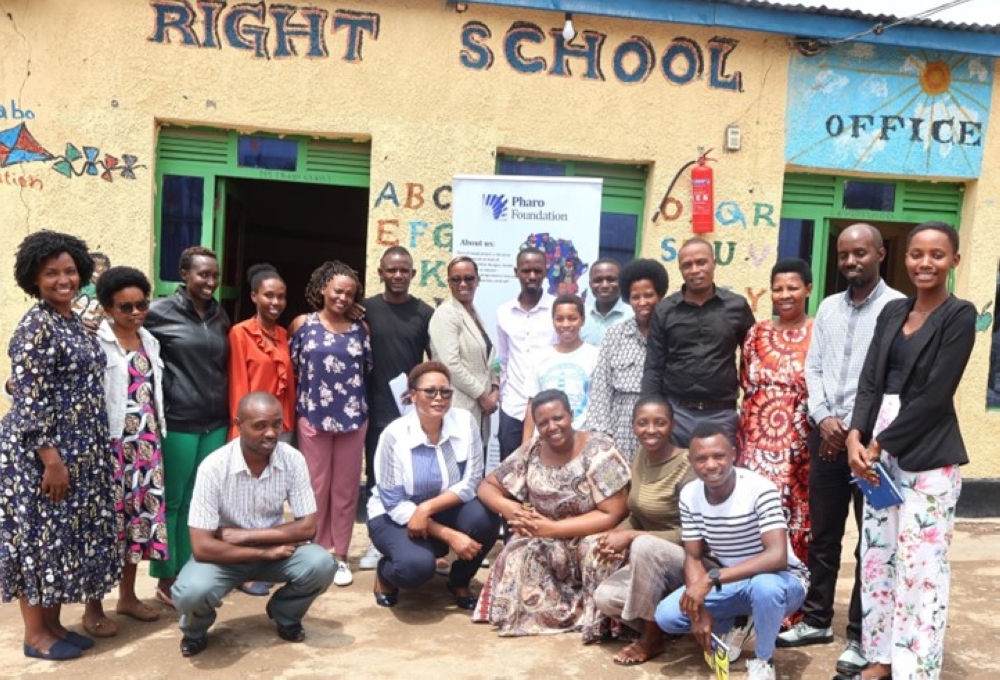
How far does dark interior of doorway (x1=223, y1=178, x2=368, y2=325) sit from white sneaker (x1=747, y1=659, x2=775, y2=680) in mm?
7394

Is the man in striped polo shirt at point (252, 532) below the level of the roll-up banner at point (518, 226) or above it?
below

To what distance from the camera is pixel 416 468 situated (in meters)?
4.44

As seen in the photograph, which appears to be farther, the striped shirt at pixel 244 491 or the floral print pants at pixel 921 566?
the striped shirt at pixel 244 491

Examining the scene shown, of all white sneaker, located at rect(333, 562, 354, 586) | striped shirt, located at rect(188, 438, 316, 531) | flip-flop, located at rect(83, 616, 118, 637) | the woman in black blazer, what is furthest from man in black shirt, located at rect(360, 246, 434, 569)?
the woman in black blazer

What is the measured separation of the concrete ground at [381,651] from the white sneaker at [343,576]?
173 millimetres

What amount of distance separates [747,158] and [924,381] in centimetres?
389

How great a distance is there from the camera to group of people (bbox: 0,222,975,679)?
350 centimetres

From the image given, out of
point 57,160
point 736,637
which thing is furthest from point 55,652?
point 57,160

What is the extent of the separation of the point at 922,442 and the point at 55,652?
357cm

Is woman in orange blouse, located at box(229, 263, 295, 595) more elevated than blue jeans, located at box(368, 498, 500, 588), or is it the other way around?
woman in orange blouse, located at box(229, 263, 295, 595)

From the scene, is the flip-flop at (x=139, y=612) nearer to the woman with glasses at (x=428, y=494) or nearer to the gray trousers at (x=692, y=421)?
the woman with glasses at (x=428, y=494)

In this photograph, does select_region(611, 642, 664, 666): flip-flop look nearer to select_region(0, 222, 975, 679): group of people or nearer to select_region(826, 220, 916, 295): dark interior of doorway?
select_region(0, 222, 975, 679): group of people

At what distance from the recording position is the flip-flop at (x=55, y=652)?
12.1ft

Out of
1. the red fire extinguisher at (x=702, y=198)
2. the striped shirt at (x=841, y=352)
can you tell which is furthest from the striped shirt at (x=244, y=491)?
the red fire extinguisher at (x=702, y=198)
